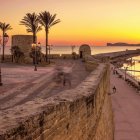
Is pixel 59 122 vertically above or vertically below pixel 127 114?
above

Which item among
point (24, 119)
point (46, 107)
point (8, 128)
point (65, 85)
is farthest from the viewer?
point (65, 85)

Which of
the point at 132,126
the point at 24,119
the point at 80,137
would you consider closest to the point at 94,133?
the point at 80,137

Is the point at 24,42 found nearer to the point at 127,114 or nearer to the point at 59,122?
the point at 127,114

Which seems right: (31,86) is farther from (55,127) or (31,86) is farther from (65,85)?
(55,127)

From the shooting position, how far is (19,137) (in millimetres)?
4555

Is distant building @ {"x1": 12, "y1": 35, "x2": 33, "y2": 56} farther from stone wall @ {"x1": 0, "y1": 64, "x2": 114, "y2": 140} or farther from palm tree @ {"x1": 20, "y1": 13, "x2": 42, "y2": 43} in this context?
stone wall @ {"x1": 0, "y1": 64, "x2": 114, "y2": 140}

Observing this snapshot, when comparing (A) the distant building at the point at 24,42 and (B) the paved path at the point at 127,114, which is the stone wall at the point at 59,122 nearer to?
(B) the paved path at the point at 127,114

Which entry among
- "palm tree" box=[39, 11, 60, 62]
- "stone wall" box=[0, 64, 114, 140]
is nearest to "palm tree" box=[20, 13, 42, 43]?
"palm tree" box=[39, 11, 60, 62]

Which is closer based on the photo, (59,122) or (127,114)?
(59,122)

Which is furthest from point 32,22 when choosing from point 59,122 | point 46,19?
point 59,122

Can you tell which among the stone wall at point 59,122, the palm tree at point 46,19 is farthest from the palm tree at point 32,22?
the stone wall at point 59,122

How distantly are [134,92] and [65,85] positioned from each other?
20208 millimetres

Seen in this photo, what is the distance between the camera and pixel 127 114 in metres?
32.8

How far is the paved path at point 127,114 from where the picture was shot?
25556 mm
